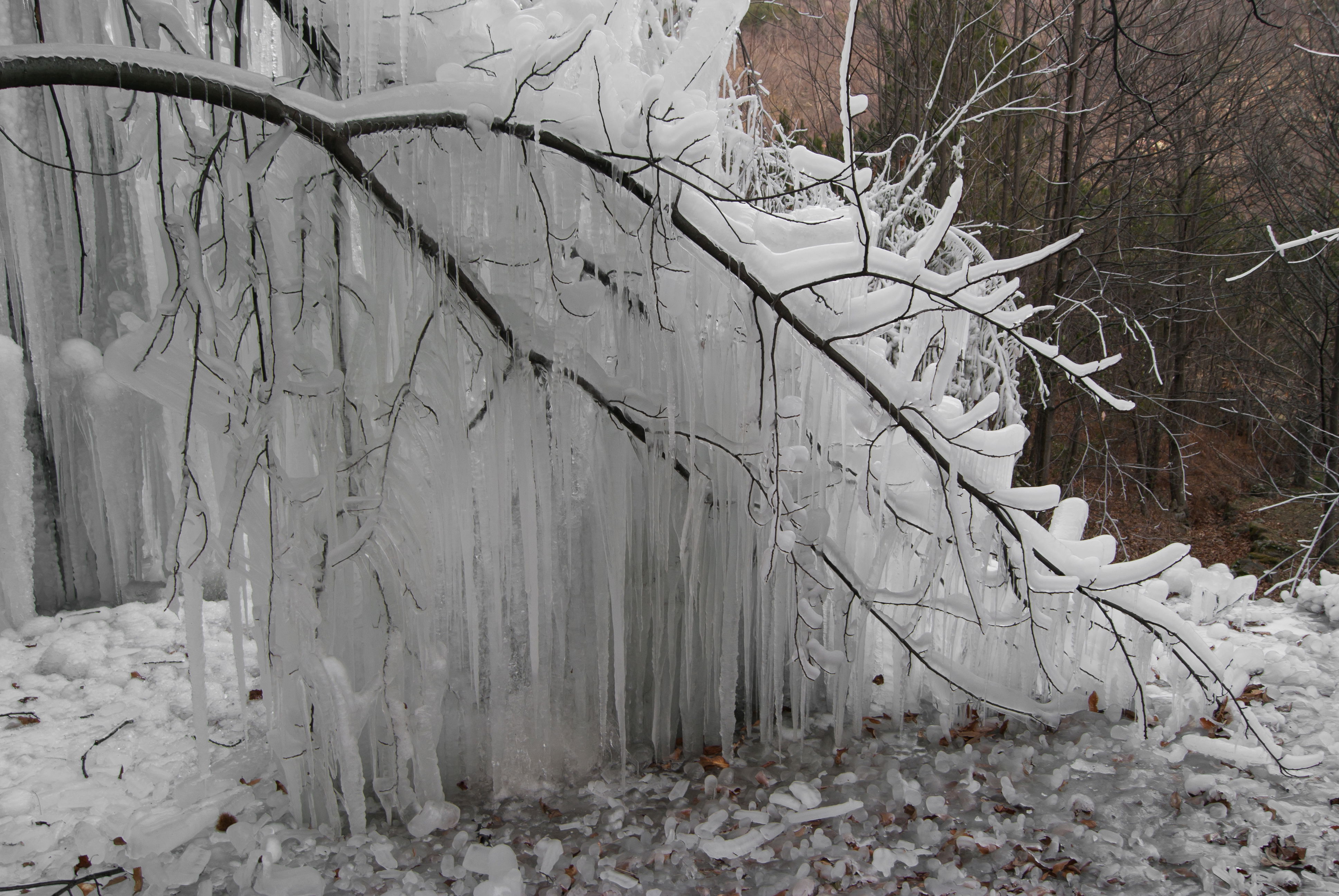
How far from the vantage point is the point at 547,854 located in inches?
94.4

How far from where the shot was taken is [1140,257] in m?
8.87

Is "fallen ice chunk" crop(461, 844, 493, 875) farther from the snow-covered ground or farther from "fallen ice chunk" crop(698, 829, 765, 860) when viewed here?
"fallen ice chunk" crop(698, 829, 765, 860)

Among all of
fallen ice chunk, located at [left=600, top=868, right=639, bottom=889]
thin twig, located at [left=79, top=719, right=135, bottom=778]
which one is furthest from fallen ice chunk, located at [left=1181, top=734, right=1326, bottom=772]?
thin twig, located at [left=79, top=719, right=135, bottom=778]

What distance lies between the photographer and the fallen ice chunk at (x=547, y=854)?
237 cm

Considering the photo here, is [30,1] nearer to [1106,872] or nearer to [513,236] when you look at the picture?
[513,236]

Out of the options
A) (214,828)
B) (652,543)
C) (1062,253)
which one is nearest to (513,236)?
(652,543)

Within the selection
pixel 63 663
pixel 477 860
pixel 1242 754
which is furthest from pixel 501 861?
pixel 63 663

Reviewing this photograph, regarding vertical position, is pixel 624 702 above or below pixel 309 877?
above

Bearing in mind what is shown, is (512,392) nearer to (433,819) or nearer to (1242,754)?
(433,819)

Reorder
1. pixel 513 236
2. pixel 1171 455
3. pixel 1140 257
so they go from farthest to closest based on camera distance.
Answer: pixel 1171 455, pixel 1140 257, pixel 513 236

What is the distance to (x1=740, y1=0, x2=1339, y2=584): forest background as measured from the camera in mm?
6805

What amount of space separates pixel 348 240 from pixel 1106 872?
288cm

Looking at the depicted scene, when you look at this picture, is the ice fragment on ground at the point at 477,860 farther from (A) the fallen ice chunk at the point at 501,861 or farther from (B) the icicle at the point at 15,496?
(B) the icicle at the point at 15,496

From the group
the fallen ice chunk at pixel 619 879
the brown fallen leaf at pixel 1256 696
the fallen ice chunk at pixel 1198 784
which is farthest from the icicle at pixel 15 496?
the brown fallen leaf at pixel 1256 696
